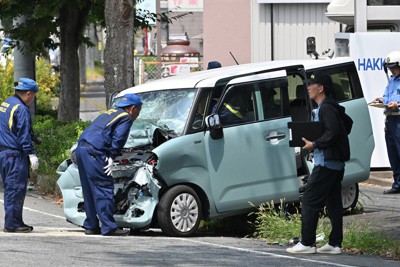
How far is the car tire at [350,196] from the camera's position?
46.8ft

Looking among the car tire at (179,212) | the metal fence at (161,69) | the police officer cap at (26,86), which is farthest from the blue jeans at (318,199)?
the metal fence at (161,69)

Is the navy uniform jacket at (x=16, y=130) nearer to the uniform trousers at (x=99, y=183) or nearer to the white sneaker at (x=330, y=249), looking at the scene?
the uniform trousers at (x=99, y=183)

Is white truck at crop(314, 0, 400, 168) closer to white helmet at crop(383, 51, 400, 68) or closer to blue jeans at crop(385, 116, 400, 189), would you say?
blue jeans at crop(385, 116, 400, 189)

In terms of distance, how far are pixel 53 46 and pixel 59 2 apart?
2954 mm

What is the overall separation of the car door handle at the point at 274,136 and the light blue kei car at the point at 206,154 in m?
0.01

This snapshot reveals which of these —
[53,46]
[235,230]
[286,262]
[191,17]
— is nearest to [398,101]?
[235,230]

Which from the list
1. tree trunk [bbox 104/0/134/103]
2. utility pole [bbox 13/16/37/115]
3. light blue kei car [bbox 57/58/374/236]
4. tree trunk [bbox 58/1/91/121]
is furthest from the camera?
utility pole [bbox 13/16/37/115]

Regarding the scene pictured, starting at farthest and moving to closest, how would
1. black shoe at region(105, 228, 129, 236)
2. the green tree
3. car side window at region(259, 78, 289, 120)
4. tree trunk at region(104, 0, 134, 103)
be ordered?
1. the green tree
2. tree trunk at region(104, 0, 134, 103)
3. car side window at region(259, 78, 289, 120)
4. black shoe at region(105, 228, 129, 236)

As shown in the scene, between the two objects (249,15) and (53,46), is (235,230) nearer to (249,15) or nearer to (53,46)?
(53,46)

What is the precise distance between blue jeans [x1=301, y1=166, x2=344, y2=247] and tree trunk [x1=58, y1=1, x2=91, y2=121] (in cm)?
1228

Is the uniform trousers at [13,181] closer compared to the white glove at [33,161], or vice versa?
the white glove at [33,161]

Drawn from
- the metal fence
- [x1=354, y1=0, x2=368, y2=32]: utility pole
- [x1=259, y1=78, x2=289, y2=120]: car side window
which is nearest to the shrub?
[x1=354, y1=0, x2=368, y2=32]: utility pole

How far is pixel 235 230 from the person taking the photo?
1408 cm

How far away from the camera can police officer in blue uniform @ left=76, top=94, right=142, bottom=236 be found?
12312 millimetres
